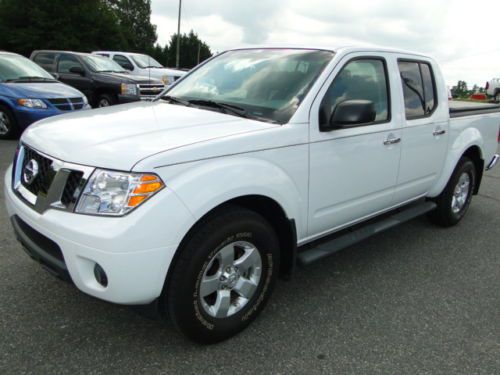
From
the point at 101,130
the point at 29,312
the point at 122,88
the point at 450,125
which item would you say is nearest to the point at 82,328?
the point at 29,312

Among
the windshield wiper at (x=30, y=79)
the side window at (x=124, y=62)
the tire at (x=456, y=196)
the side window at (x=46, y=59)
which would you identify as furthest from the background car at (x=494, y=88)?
the windshield wiper at (x=30, y=79)

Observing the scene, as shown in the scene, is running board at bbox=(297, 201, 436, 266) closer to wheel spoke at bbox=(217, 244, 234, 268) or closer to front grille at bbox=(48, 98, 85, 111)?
wheel spoke at bbox=(217, 244, 234, 268)

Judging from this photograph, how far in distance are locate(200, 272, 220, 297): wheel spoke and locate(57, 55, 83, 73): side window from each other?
428 inches

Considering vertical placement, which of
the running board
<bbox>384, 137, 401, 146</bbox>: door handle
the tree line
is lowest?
the running board

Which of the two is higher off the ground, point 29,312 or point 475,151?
point 475,151

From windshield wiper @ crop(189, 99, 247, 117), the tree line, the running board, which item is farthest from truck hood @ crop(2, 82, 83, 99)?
the tree line

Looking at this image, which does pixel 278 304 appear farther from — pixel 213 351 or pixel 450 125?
pixel 450 125

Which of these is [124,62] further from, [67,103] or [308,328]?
[308,328]

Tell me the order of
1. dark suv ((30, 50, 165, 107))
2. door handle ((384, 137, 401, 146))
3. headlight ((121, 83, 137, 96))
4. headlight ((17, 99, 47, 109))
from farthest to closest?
dark suv ((30, 50, 165, 107))
headlight ((121, 83, 137, 96))
headlight ((17, 99, 47, 109))
door handle ((384, 137, 401, 146))

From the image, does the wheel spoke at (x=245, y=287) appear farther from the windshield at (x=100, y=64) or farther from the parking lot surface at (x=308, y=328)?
the windshield at (x=100, y=64)

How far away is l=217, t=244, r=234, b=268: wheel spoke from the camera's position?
254cm

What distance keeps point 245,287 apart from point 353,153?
1235mm

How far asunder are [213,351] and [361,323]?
3.31 feet

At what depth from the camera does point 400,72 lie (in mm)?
3822
